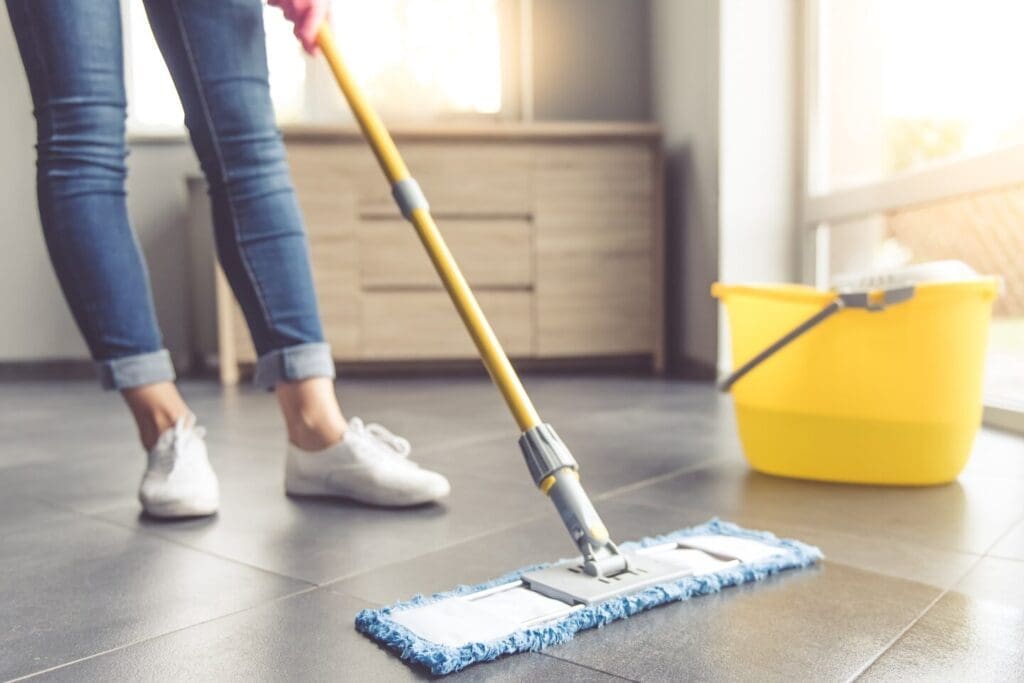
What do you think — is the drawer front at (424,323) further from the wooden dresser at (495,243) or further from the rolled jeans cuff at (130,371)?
the rolled jeans cuff at (130,371)

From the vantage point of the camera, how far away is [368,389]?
8.02 ft

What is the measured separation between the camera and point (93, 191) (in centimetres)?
105

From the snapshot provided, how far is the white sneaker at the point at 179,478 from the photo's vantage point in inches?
41.1

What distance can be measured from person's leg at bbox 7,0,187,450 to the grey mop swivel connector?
0.55m

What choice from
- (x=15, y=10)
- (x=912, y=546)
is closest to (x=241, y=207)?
(x=15, y=10)

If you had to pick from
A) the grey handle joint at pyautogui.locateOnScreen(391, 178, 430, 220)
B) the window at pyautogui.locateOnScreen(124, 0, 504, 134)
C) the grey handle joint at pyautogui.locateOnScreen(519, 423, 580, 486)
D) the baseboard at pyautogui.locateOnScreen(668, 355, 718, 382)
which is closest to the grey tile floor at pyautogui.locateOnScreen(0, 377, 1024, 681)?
the grey handle joint at pyautogui.locateOnScreen(519, 423, 580, 486)

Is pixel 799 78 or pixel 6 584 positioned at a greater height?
pixel 799 78

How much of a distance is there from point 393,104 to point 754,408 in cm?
225

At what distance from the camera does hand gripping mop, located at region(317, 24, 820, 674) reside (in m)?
0.67

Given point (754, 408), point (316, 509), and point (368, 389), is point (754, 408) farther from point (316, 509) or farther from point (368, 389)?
point (368, 389)

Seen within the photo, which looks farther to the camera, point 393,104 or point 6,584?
point 393,104

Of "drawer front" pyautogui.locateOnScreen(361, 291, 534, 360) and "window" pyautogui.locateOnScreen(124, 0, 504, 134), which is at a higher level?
"window" pyautogui.locateOnScreen(124, 0, 504, 134)

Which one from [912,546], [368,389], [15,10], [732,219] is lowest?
[368,389]

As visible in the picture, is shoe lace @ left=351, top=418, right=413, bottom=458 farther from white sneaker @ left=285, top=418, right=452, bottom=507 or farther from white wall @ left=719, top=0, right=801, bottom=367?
white wall @ left=719, top=0, right=801, bottom=367
